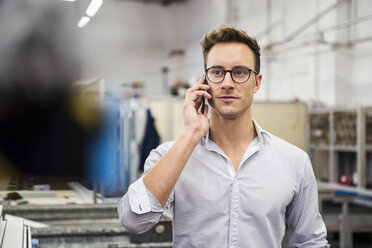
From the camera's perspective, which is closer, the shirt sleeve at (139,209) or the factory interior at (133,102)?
the shirt sleeve at (139,209)

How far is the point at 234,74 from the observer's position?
41.6 inches

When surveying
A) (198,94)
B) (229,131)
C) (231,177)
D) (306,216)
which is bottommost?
(306,216)

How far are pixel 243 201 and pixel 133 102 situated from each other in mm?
2618

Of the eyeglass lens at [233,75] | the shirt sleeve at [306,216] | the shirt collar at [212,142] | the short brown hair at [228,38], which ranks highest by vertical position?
the short brown hair at [228,38]

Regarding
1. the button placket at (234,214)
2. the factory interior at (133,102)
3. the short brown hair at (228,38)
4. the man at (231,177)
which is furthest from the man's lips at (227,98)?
the factory interior at (133,102)

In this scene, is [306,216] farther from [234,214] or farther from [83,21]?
[83,21]

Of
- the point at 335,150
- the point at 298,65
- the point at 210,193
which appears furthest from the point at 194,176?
the point at 298,65

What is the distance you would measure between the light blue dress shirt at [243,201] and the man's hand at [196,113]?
81 mm

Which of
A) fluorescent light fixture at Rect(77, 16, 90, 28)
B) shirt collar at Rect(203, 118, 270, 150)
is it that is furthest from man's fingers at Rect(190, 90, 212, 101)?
fluorescent light fixture at Rect(77, 16, 90, 28)

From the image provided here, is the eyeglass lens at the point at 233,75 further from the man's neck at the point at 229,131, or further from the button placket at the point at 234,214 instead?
the button placket at the point at 234,214

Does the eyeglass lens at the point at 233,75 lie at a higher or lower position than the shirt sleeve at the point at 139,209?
higher

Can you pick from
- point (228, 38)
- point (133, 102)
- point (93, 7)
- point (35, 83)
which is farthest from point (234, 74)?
point (133, 102)

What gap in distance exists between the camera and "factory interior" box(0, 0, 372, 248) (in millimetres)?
1068

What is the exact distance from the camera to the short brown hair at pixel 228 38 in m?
1.09
